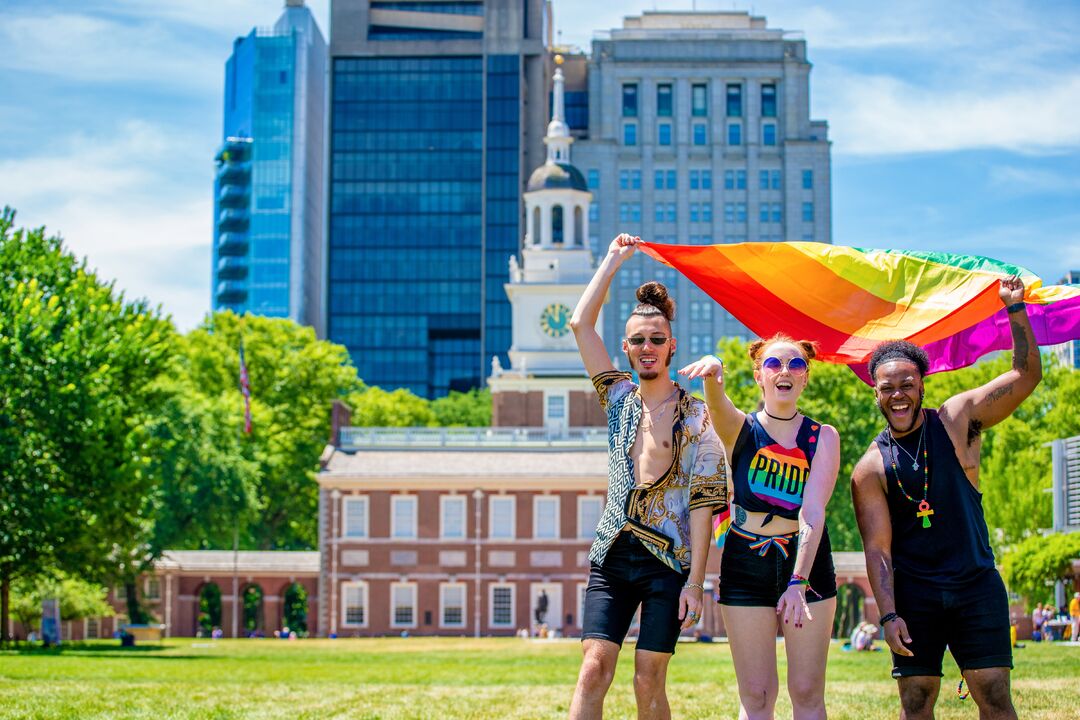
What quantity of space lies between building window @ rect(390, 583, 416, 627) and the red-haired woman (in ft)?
173

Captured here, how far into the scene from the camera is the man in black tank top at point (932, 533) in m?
8.82

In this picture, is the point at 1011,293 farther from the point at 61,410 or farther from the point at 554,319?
the point at 554,319

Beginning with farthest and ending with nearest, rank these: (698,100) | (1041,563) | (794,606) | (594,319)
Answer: (698,100), (1041,563), (594,319), (794,606)

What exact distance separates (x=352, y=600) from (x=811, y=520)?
53.5 m

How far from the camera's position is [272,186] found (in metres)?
150

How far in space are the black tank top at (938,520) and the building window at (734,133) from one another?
460 feet

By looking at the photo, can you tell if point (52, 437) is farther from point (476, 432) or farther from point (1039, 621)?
point (476, 432)

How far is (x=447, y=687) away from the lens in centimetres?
2048

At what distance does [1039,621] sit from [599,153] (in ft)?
355

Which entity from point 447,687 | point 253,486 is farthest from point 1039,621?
point 253,486

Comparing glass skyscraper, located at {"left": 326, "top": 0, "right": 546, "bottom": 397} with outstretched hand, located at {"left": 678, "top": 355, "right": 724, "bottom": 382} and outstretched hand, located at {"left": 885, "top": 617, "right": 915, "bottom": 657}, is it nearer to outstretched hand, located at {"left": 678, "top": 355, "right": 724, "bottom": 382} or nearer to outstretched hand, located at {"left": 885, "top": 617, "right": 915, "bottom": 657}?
outstretched hand, located at {"left": 678, "top": 355, "right": 724, "bottom": 382}

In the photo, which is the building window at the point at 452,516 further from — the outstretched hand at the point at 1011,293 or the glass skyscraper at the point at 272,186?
the glass skyscraper at the point at 272,186

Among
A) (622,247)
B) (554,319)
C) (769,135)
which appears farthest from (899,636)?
(769,135)

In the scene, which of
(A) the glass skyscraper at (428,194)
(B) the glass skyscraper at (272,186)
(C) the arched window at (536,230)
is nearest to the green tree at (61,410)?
(C) the arched window at (536,230)
